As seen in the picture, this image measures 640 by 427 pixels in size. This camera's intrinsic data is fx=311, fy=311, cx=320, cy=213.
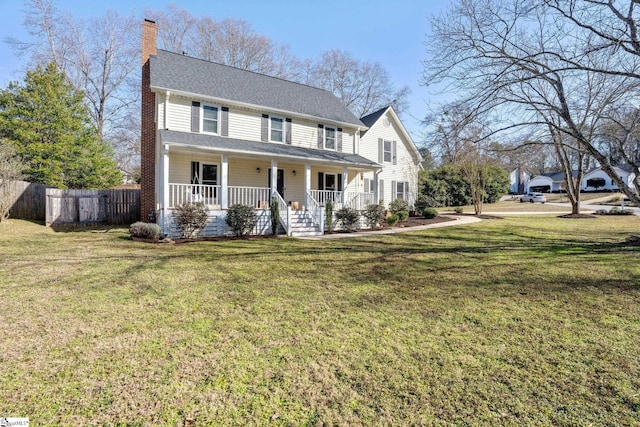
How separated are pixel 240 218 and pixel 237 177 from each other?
13.2 ft

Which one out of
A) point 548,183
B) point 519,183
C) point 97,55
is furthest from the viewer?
point 519,183

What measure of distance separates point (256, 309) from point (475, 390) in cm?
289

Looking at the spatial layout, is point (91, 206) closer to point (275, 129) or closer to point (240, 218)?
point (240, 218)

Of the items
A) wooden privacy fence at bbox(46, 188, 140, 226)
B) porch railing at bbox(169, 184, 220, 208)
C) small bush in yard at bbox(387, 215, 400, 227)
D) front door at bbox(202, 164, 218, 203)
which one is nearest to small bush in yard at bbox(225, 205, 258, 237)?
porch railing at bbox(169, 184, 220, 208)

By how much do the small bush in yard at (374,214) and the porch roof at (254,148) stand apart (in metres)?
2.64

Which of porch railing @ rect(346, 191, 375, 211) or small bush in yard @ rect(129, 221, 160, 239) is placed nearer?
small bush in yard @ rect(129, 221, 160, 239)

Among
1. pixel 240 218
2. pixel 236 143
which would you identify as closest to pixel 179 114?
pixel 236 143

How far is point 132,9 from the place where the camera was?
25.8m

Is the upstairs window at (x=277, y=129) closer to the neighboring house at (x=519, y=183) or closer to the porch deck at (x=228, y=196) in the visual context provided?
the porch deck at (x=228, y=196)

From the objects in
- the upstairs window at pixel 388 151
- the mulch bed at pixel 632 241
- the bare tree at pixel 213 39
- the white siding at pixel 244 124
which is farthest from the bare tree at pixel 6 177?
the mulch bed at pixel 632 241

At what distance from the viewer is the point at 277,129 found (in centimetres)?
1591

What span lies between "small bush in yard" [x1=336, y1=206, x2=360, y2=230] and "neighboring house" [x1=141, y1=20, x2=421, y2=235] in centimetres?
118

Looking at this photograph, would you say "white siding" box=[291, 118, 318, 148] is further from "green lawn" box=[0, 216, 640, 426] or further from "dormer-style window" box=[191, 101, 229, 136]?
"green lawn" box=[0, 216, 640, 426]

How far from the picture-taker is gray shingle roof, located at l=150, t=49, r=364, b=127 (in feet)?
45.1
